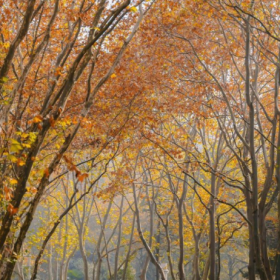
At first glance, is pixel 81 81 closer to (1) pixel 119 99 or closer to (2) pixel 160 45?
(1) pixel 119 99

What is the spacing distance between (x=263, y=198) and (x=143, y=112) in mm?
4066

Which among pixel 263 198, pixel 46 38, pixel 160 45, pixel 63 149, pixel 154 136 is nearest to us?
pixel 63 149

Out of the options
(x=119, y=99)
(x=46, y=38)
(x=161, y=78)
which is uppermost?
(x=161, y=78)

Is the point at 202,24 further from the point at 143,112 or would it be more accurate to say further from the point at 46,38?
the point at 46,38

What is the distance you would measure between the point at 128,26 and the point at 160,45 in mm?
1158

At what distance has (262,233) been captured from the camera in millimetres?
7957

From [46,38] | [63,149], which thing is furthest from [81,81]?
[63,149]

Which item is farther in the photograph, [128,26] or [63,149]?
[128,26]

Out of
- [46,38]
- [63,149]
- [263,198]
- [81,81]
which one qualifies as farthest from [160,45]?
[63,149]

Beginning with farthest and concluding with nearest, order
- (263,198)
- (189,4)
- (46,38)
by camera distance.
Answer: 1. (189,4)
2. (263,198)
3. (46,38)

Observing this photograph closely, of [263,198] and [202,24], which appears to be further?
[202,24]

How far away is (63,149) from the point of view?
12.5ft

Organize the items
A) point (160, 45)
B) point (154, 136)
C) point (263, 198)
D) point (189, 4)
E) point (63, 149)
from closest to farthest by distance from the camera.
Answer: point (63, 149)
point (263, 198)
point (189, 4)
point (160, 45)
point (154, 136)

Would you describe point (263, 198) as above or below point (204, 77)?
below
